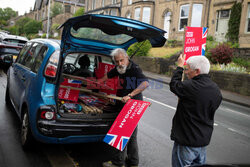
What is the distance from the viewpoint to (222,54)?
668 inches

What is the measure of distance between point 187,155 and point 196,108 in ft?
1.84

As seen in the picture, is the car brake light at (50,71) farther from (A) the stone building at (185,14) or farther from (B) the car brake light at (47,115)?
(A) the stone building at (185,14)

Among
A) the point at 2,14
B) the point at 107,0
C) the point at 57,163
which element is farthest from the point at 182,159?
the point at 2,14

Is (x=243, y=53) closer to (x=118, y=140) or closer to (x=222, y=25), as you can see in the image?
(x=222, y=25)

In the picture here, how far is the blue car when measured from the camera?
3615mm

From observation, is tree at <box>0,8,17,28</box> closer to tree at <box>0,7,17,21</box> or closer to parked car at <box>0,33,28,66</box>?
tree at <box>0,7,17,21</box>

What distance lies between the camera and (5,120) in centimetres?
544

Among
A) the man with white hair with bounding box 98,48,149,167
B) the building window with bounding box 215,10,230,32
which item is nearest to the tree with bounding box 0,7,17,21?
the building window with bounding box 215,10,230,32

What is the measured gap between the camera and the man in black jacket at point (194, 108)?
263 centimetres

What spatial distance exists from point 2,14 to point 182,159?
120 metres

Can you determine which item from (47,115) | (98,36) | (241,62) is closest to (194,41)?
(98,36)

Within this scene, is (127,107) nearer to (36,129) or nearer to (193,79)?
(193,79)

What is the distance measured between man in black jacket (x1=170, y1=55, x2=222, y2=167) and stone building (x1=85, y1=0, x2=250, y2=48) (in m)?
18.5

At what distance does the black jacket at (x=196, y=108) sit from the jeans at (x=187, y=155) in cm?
8
